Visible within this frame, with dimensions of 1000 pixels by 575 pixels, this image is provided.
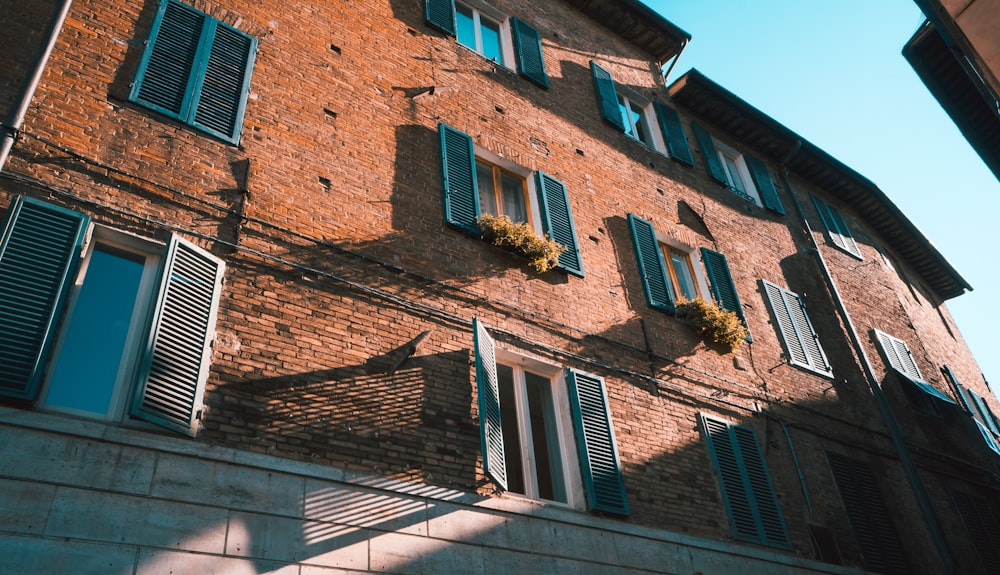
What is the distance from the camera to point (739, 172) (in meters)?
15.4

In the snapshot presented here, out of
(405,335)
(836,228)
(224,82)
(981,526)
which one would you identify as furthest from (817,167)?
(224,82)

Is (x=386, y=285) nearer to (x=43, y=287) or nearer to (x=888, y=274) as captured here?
(x=43, y=287)

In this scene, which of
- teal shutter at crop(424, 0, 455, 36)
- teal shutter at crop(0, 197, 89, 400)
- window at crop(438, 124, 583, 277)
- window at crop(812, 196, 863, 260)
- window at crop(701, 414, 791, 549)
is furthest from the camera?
window at crop(812, 196, 863, 260)

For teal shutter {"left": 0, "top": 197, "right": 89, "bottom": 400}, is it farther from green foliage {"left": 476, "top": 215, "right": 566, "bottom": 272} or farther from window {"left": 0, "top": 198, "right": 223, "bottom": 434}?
green foliage {"left": 476, "top": 215, "right": 566, "bottom": 272}

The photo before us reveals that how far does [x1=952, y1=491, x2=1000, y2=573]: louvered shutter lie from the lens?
11648mm

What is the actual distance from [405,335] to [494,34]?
23.5ft

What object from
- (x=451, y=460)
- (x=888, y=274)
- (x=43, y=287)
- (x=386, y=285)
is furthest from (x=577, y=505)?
A: (x=888, y=274)

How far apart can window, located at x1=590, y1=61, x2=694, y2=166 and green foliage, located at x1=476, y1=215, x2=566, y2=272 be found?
4.31 metres

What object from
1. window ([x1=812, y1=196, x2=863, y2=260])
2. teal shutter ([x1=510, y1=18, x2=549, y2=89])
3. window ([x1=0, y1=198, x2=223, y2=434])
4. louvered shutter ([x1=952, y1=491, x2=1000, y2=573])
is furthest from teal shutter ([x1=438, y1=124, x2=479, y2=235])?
window ([x1=812, y1=196, x2=863, y2=260])

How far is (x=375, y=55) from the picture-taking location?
386 inches

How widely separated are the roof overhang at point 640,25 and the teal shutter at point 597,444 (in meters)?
9.02

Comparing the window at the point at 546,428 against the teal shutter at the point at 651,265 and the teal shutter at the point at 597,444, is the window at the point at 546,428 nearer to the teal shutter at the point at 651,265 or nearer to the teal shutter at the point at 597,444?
the teal shutter at the point at 597,444

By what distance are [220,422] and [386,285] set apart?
2.40 meters

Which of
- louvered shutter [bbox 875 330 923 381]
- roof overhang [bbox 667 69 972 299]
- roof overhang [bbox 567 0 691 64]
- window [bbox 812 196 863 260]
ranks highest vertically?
roof overhang [bbox 567 0 691 64]
